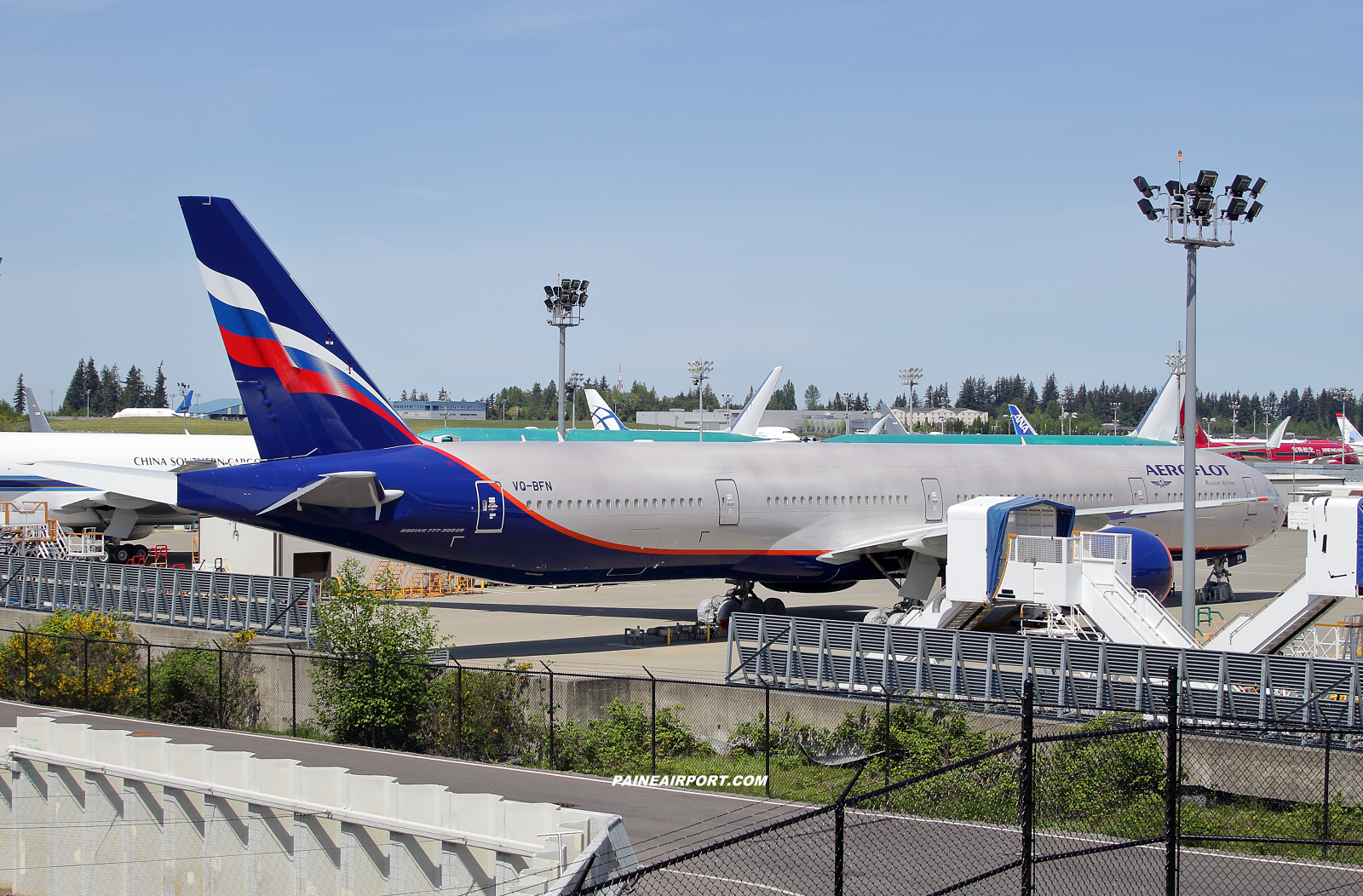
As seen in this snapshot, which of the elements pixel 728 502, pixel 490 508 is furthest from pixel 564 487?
pixel 728 502

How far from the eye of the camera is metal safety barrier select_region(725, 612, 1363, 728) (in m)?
17.6

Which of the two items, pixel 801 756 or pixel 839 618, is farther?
pixel 839 618

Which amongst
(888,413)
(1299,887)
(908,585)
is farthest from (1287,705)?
(888,413)

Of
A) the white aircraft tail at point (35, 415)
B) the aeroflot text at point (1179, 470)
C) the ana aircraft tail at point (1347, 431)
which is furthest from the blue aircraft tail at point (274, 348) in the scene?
the ana aircraft tail at point (1347, 431)

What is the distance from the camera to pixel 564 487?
27.6 m

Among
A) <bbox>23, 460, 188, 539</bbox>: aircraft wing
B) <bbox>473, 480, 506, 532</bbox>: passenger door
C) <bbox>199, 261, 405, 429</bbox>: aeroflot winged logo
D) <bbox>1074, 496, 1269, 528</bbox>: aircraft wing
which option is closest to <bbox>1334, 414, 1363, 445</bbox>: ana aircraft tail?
<bbox>1074, 496, 1269, 528</bbox>: aircraft wing

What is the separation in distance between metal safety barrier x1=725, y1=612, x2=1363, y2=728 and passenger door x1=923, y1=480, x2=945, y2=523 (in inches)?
461

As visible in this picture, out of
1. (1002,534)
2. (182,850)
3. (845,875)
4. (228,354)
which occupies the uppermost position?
(228,354)

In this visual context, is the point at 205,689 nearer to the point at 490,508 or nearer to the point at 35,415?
the point at 490,508

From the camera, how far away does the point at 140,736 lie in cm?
1773

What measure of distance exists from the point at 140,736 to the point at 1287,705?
50.9 ft

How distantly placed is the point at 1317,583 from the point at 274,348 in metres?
18.7

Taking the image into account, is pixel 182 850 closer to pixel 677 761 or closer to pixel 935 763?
pixel 677 761

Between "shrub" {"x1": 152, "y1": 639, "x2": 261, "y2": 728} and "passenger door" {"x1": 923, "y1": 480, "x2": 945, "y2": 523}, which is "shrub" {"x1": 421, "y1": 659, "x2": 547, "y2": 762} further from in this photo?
"passenger door" {"x1": 923, "y1": 480, "x2": 945, "y2": 523}
